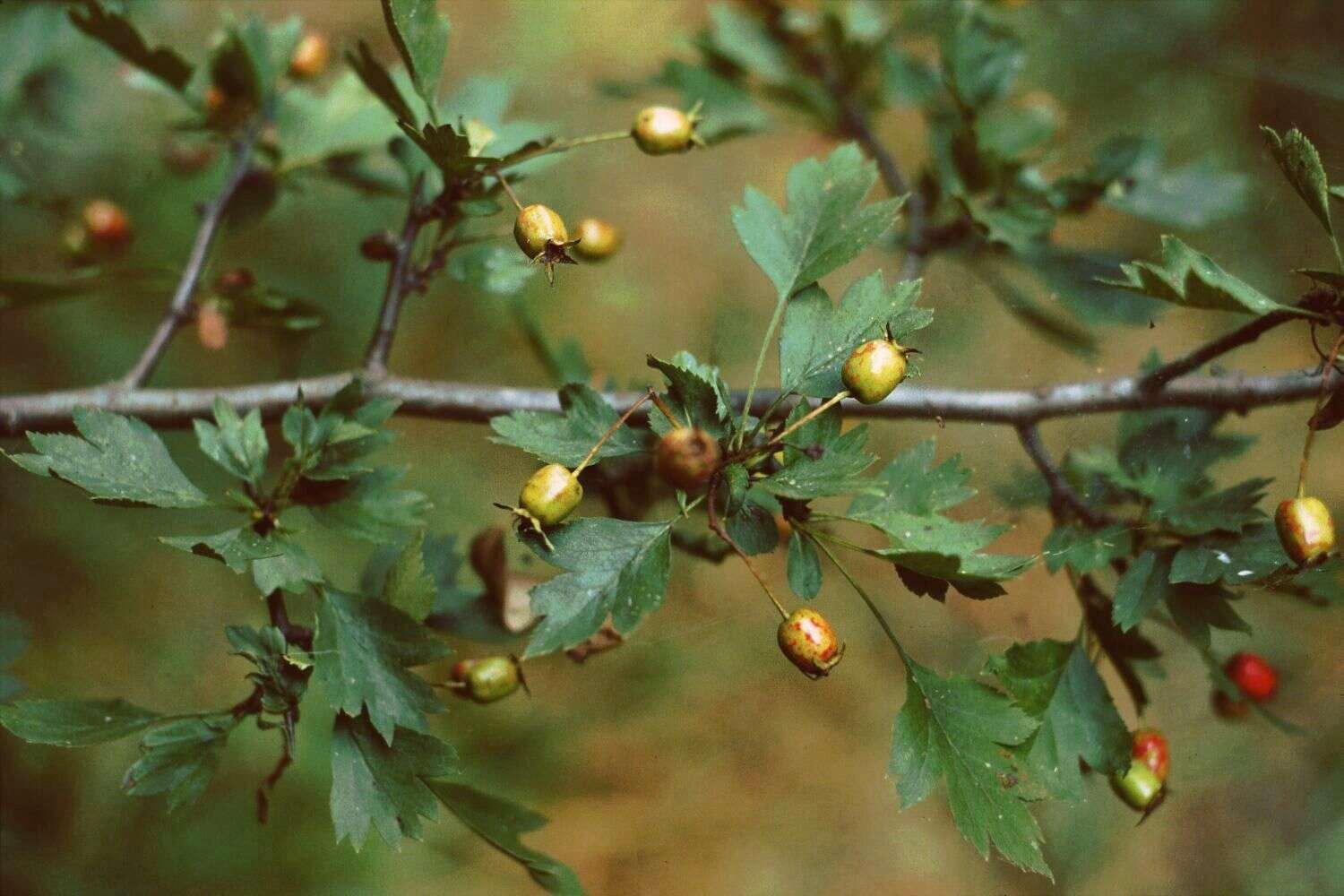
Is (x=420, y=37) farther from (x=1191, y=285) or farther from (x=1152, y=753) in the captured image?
(x=1152, y=753)

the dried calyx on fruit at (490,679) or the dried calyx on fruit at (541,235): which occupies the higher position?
the dried calyx on fruit at (541,235)

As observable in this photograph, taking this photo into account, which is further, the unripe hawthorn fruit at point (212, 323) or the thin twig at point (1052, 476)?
the unripe hawthorn fruit at point (212, 323)

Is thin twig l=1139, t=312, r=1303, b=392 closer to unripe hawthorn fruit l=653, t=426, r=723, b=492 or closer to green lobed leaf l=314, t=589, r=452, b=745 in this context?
unripe hawthorn fruit l=653, t=426, r=723, b=492

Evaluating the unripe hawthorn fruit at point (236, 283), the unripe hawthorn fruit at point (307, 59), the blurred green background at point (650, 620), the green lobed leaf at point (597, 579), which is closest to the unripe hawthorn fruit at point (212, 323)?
the unripe hawthorn fruit at point (236, 283)

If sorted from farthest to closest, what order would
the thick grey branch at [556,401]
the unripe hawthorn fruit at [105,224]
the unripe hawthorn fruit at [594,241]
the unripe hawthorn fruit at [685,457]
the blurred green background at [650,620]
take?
1. the blurred green background at [650,620]
2. the unripe hawthorn fruit at [105,224]
3. the unripe hawthorn fruit at [594,241]
4. the thick grey branch at [556,401]
5. the unripe hawthorn fruit at [685,457]

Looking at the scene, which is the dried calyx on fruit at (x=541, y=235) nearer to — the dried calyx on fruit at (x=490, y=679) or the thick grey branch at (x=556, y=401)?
the thick grey branch at (x=556, y=401)

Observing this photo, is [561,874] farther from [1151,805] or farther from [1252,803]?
[1252,803]

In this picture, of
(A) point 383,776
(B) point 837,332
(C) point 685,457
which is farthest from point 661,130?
(A) point 383,776
